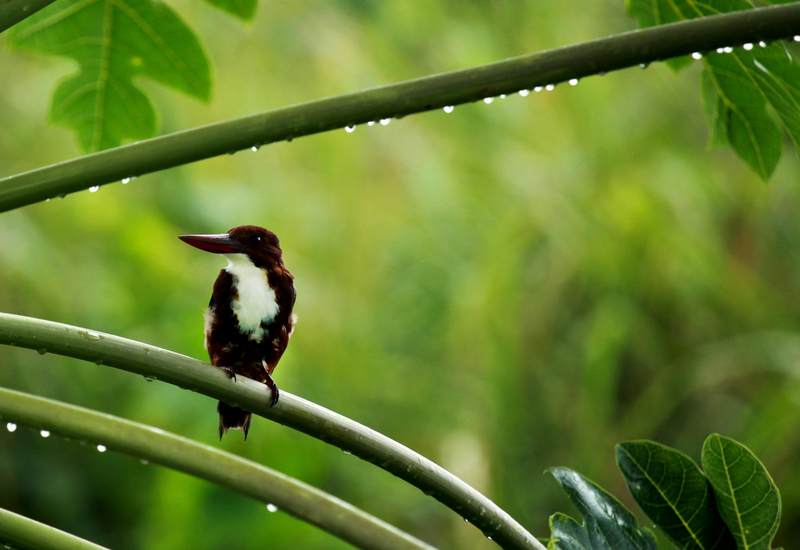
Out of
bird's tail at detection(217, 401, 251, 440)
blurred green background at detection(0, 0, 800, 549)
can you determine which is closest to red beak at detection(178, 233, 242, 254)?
bird's tail at detection(217, 401, 251, 440)

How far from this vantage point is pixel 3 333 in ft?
2.89

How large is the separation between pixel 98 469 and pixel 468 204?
1.84 meters

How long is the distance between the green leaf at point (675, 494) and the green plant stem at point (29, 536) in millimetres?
591

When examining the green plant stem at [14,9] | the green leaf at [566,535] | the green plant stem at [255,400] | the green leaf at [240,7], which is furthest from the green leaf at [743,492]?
the green leaf at [240,7]

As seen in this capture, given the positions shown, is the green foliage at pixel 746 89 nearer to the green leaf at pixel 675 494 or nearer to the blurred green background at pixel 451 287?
the green leaf at pixel 675 494

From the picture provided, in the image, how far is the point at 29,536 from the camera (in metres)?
0.90

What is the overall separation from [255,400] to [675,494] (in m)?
0.50

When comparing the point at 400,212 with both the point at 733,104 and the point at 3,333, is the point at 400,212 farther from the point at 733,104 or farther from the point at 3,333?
the point at 3,333

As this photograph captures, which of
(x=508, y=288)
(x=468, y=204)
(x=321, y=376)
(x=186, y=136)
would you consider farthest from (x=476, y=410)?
(x=186, y=136)

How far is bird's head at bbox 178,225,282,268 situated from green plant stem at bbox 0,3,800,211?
41cm

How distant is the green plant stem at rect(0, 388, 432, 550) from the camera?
94 cm

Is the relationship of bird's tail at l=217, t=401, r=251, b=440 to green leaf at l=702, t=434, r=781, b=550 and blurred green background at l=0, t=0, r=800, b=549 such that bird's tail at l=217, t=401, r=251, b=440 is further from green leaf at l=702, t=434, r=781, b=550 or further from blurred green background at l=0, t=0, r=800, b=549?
blurred green background at l=0, t=0, r=800, b=549

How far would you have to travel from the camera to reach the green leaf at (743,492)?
1060mm

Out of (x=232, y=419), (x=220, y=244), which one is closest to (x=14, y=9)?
(x=220, y=244)
